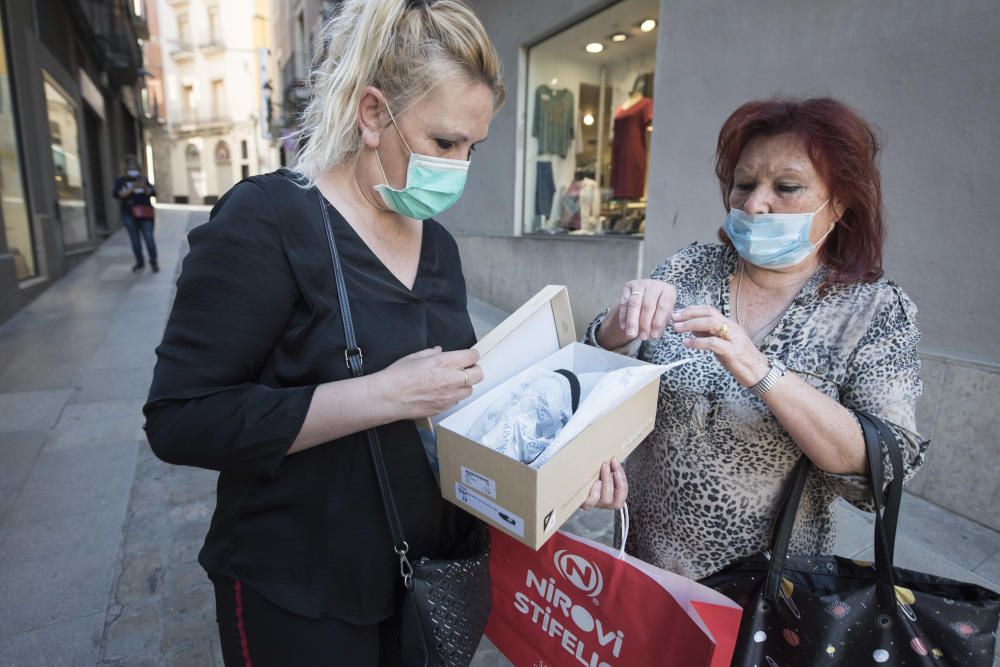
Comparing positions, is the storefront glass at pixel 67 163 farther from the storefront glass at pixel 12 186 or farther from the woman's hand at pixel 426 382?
the woman's hand at pixel 426 382

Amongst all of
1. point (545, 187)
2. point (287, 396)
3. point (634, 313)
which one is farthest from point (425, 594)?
point (545, 187)

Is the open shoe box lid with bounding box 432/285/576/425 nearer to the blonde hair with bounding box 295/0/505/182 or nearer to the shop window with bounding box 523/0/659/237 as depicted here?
the blonde hair with bounding box 295/0/505/182

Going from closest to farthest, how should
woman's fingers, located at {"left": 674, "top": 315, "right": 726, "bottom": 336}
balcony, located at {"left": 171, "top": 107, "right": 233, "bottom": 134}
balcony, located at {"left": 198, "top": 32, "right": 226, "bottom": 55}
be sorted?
woman's fingers, located at {"left": 674, "top": 315, "right": 726, "bottom": 336}, balcony, located at {"left": 198, "top": 32, "right": 226, "bottom": 55}, balcony, located at {"left": 171, "top": 107, "right": 233, "bottom": 134}

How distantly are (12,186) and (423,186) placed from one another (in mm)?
7975

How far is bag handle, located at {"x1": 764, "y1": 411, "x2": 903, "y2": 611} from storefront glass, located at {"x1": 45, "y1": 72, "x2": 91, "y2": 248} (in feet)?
35.2

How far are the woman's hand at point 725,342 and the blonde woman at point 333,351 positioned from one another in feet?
1.14

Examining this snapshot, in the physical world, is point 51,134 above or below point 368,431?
above

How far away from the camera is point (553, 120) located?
6.91 metres

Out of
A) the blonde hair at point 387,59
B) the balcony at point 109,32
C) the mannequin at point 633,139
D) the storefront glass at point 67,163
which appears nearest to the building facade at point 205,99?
the balcony at point 109,32

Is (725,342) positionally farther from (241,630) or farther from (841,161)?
(241,630)

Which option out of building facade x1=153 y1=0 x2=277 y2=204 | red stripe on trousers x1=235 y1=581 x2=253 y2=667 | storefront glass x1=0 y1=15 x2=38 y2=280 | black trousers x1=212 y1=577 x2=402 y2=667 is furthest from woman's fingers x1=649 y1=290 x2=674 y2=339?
building facade x1=153 y1=0 x2=277 y2=204

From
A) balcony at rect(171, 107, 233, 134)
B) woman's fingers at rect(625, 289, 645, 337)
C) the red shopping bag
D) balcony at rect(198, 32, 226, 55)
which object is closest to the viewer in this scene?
the red shopping bag

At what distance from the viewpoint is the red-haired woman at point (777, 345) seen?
1.15m

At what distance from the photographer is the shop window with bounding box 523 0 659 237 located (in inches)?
224
